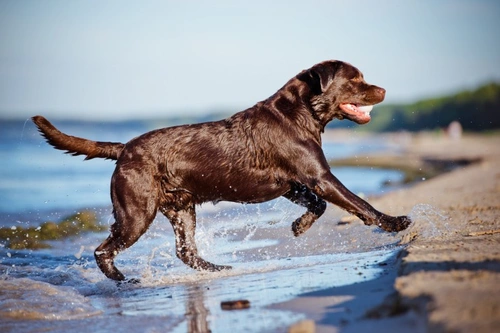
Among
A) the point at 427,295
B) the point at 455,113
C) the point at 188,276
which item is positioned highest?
the point at 455,113

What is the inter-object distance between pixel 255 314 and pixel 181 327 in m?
0.53

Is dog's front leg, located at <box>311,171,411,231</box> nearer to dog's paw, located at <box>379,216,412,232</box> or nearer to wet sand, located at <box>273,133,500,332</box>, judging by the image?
dog's paw, located at <box>379,216,412,232</box>

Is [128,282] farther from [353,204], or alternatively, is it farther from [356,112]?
[356,112]

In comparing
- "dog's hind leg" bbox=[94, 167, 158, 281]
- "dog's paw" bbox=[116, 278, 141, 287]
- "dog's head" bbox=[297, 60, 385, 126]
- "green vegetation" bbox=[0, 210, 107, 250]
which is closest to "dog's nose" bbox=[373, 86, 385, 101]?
"dog's head" bbox=[297, 60, 385, 126]

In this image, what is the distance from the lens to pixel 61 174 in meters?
24.9

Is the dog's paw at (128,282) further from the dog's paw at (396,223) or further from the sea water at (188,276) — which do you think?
the dog's paw at (396,223)

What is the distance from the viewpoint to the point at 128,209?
7.11 metres

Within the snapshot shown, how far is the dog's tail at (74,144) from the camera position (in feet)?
23.9

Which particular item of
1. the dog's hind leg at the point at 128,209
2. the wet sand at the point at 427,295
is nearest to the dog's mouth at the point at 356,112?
the wet sand at the point at 427,295

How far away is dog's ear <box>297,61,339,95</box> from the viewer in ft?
23.3

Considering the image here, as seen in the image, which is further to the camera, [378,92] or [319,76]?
[378,92]

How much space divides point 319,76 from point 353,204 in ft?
4.45

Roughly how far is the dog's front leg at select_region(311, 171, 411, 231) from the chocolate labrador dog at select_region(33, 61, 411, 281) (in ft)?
0.04

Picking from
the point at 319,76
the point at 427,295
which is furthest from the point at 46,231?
the point at 427,295
